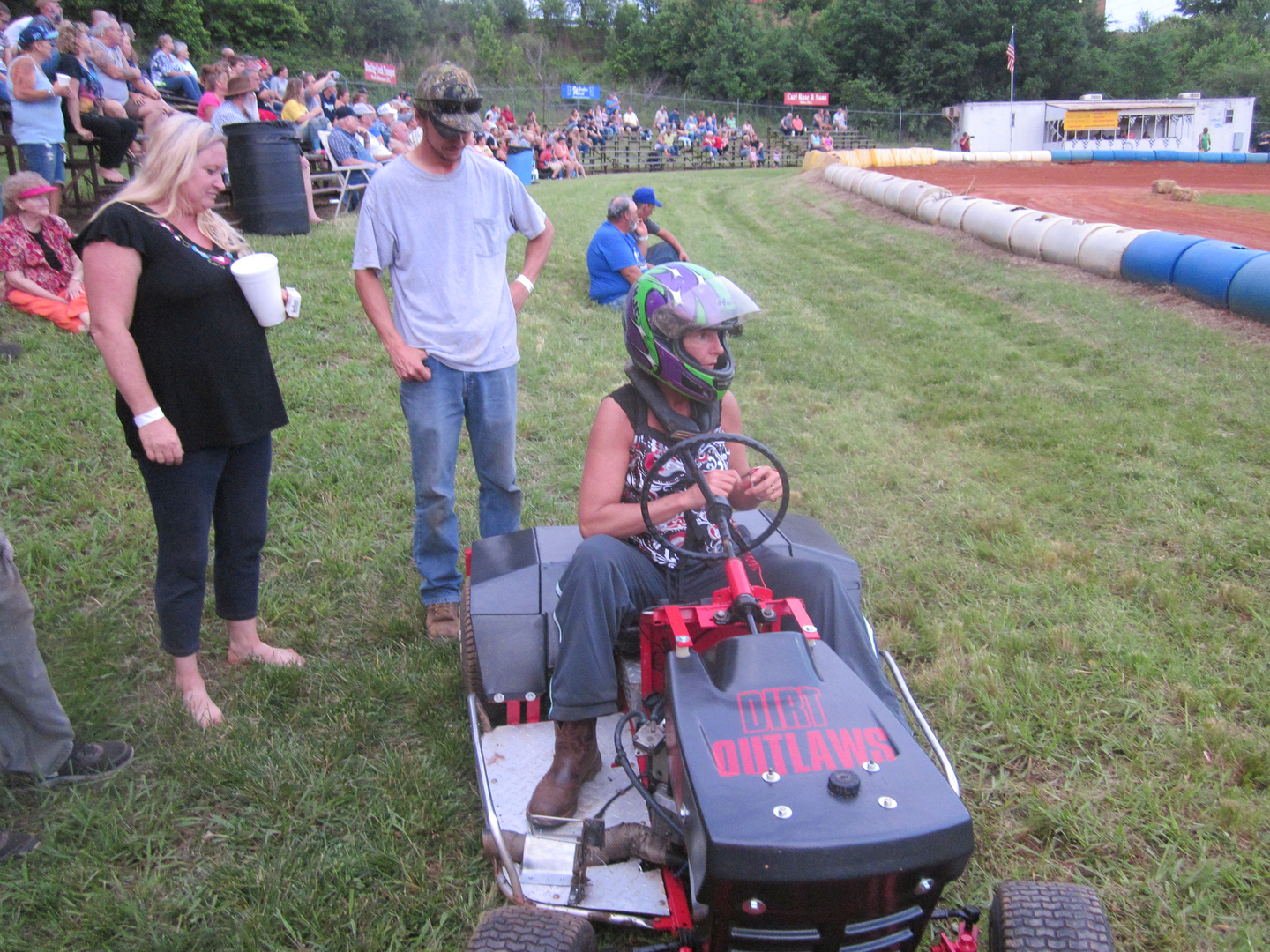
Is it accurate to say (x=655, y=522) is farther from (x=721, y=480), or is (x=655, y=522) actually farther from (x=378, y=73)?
(x=378, y=73)

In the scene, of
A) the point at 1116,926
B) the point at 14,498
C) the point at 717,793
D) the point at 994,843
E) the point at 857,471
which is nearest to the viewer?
the point at 717,793

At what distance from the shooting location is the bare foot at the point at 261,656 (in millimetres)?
3504

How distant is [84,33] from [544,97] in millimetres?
30167

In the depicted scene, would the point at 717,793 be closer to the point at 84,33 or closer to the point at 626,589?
the point at 626,589

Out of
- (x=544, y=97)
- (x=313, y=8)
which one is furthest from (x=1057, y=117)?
(x=313, y=8)

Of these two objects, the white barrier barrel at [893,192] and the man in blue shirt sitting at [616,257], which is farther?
the white barrier barrel at [893,192]

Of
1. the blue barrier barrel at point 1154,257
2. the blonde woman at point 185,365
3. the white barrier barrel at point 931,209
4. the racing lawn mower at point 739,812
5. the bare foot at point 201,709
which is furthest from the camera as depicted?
the white barrier barrel at point 931,209

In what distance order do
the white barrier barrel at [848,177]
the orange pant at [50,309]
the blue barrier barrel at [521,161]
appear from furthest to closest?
1. the white barrier barrel at [848,177]
2. the blue barrier barrel at [521,161]
3. the orange pant at [50,309]

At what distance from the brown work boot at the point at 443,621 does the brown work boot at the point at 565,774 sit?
1.27m

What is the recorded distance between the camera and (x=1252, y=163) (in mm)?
33969

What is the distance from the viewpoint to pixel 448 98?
10.5 feet

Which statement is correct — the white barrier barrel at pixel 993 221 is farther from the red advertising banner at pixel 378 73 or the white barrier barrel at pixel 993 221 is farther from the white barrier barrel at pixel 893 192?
the red advertising banner at pixel 378 73

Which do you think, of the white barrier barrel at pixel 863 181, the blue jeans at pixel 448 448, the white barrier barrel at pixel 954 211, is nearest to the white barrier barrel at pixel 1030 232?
the white barrier barrel at pixel 954 211

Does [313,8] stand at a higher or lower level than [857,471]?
higher
